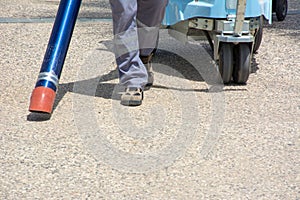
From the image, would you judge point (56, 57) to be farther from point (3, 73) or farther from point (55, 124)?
point (3, 73)

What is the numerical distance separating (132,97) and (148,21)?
589mm

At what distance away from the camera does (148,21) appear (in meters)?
4.71

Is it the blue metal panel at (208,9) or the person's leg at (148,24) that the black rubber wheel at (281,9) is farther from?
the person's leg at (148,24)

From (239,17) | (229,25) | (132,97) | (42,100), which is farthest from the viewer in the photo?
(229,25)

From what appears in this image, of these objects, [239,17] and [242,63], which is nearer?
[239,17]

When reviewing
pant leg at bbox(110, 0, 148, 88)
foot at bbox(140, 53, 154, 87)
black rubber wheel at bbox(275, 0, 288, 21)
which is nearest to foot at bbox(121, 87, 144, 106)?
pant leg at bbox(110, 0, 148, 88)

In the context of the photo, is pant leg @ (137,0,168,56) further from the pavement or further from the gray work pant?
the pavement

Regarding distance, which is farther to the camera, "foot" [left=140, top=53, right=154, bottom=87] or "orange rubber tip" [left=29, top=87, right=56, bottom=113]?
"foot" [left=140, top=53, right=154, bottom=87]

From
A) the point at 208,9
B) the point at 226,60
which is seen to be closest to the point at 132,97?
the point at 226,60

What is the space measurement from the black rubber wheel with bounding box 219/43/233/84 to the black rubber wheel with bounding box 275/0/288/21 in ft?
8.60

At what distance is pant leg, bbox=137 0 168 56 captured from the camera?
4.64 metres

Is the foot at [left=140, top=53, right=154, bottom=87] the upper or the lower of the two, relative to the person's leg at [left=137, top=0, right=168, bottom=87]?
lower

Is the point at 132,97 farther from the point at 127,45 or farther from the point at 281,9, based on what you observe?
the point at 281,9

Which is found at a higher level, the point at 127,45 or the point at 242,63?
the point at 127,45
